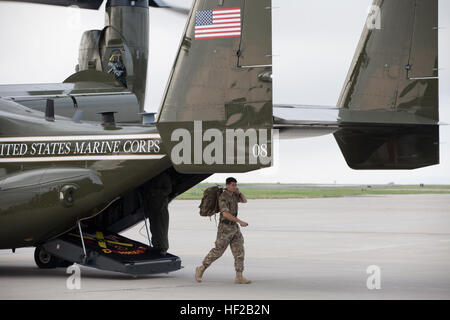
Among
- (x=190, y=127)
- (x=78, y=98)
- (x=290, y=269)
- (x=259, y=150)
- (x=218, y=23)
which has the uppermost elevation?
(x=218, y=23)

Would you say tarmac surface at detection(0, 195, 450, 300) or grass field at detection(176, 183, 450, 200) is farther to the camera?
grass field at detection(176, 183, 450, 200)

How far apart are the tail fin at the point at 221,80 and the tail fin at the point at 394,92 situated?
3468 millimetres

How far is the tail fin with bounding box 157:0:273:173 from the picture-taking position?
13164mm

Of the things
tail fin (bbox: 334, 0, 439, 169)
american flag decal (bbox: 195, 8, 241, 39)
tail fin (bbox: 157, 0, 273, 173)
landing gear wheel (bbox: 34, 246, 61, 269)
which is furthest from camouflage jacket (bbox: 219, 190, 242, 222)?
landing gear wheel (bbox: 34, 246, 61, 269)

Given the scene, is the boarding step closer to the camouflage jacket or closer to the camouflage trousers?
the camouflage trousers

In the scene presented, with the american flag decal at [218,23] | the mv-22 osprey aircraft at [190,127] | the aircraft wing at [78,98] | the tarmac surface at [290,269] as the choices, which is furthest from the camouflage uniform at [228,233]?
the aircraft wing at [78,98]

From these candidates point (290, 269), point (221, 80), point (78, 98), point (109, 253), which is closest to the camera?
point (221, 80)

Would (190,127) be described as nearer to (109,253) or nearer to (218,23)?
(218,23)

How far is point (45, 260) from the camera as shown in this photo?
16734mm

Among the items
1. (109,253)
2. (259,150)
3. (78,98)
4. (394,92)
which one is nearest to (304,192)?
(78,98)

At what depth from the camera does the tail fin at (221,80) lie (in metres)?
13.2

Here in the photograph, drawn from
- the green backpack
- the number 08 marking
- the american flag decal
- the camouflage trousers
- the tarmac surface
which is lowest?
the tarmac surface

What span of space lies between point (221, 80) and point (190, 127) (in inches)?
34.0
